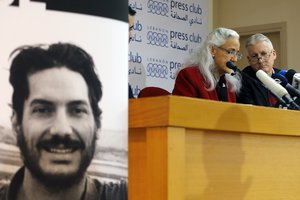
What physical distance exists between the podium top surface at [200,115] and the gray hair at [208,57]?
5.02 feet

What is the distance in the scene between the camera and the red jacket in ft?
8.39

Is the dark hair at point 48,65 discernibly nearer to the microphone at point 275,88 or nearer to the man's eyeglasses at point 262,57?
the microphone at point 275,88

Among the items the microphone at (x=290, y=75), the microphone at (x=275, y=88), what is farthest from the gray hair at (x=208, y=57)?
the microphone at (x=275, y=88)

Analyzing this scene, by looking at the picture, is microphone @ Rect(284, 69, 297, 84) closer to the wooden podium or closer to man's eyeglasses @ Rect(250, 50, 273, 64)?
the wooden podium

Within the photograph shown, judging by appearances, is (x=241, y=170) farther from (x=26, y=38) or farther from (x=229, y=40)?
(x=229, y=40)

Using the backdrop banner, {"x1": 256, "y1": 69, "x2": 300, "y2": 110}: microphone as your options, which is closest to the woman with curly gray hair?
the backdrop banner

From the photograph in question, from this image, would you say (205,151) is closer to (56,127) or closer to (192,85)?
(56,127)

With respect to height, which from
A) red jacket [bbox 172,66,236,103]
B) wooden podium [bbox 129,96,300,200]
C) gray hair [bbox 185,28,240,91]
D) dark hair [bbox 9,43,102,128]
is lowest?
wooden podium [bbox 129,96,300,200]

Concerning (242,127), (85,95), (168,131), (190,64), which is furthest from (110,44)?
(190,64)

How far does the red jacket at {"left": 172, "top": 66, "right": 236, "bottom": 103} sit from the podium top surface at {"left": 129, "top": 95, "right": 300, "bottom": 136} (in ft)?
4.82

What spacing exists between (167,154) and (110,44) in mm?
246

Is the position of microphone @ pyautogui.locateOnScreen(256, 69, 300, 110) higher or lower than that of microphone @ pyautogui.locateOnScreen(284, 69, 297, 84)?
lower

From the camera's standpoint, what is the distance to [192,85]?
8.48 feet

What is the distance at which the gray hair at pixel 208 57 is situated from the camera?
262cm
